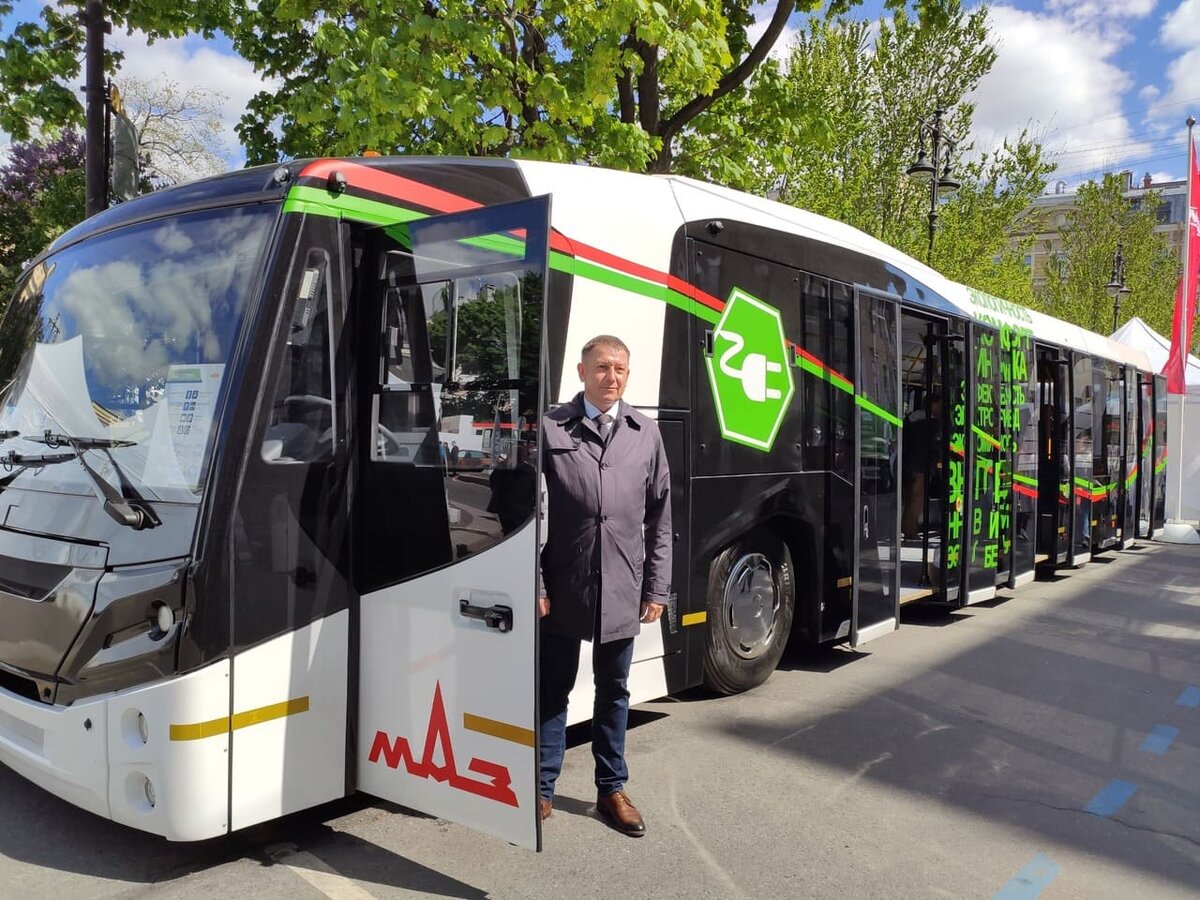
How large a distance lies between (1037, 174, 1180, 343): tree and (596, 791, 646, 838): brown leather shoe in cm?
3055

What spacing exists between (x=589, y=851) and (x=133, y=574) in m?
2.02

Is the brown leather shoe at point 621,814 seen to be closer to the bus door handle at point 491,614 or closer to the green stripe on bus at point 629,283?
the bus door handle at point 491,614

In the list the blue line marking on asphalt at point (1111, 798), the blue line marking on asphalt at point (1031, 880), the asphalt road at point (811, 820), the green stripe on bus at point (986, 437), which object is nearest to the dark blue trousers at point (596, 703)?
the asphalt road at point (811, 820)

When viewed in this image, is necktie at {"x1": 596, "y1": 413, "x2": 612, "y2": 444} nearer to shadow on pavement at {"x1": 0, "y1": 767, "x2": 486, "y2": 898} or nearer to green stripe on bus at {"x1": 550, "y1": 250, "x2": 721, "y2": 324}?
green stripe on bus at {"x1": 550, "y1": 250, "x2": 721, "y2": 324}

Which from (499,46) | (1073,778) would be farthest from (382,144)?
(1073,778)

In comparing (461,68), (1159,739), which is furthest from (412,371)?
(461,68)

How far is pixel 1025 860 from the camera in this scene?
3.68m

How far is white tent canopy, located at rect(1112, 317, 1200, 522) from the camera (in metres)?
17.1

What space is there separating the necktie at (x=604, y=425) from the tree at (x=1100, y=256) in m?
30.5

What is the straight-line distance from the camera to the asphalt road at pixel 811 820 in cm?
337

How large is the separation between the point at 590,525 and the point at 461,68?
712 centimetres

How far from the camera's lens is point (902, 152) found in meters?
17.2

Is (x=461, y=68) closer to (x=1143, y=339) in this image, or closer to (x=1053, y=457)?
(x=1053, y=457)

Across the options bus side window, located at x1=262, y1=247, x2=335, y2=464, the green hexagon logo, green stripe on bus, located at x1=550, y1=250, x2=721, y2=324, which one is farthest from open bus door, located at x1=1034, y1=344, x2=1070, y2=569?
bus side window, located at x1=262, y1=247, x2=335, y2=464
